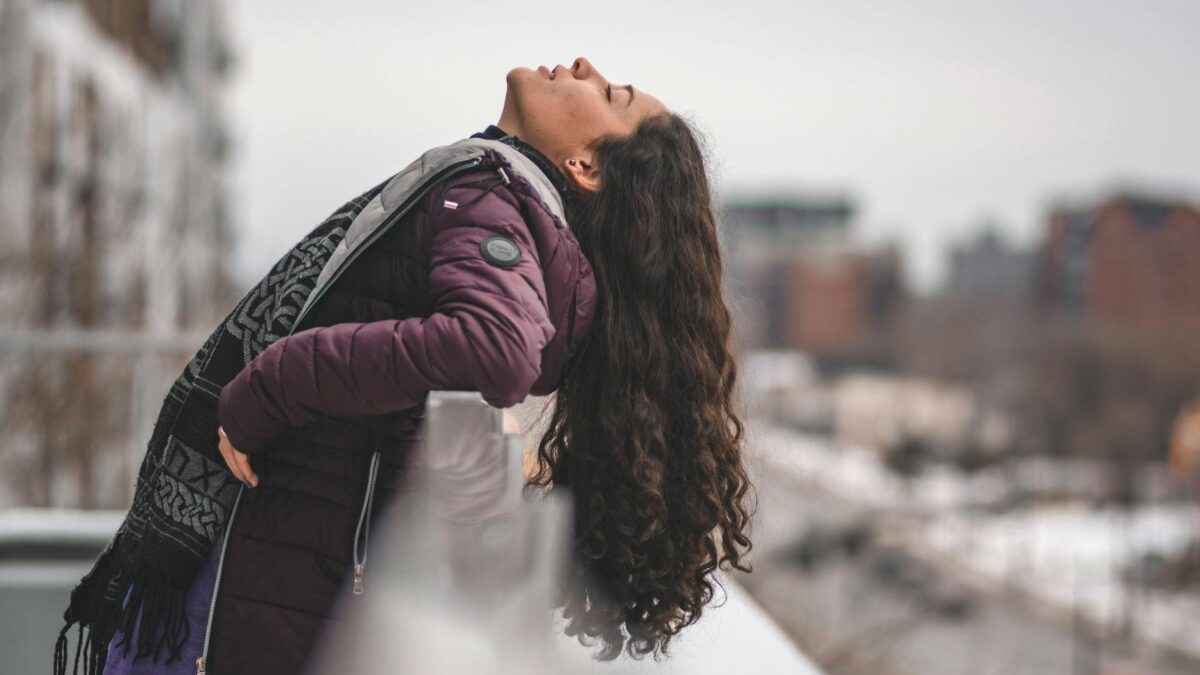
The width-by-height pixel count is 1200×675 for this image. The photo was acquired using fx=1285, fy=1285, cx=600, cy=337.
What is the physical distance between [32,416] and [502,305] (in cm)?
649

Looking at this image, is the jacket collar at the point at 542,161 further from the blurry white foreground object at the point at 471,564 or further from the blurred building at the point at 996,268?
the blurred building at the point at 996,268

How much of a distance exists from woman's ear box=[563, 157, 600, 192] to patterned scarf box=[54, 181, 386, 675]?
224 millimetres

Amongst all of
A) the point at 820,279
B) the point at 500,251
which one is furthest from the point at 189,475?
the point at 820,279

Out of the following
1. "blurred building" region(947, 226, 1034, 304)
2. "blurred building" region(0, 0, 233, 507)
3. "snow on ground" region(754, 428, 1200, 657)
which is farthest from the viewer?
"blurred building" region(947, 226, 1034, 304)

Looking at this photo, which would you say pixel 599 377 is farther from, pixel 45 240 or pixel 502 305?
pixel 45 240

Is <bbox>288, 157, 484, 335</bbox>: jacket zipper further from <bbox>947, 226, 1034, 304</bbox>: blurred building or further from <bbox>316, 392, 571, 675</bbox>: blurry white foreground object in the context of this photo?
<bbox>947, 226, 1034, 304</bbox>: blurred building

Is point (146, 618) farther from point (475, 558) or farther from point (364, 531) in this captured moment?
point (475, 558)

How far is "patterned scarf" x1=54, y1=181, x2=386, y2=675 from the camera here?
54.9 inches

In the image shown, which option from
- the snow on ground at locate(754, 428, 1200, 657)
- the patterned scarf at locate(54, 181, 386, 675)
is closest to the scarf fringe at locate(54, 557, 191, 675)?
the patterned scarf at locate(54, 181, 386, 675)

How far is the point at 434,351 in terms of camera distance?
1.23m

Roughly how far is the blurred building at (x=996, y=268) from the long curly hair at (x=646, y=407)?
79296 mm

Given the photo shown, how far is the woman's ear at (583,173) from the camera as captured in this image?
1.52 m

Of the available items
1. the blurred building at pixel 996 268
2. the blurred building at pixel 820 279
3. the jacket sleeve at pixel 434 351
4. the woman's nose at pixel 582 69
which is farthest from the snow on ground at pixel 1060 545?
the jacket sleeve at pixel 434 351

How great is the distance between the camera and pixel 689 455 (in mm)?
1484
